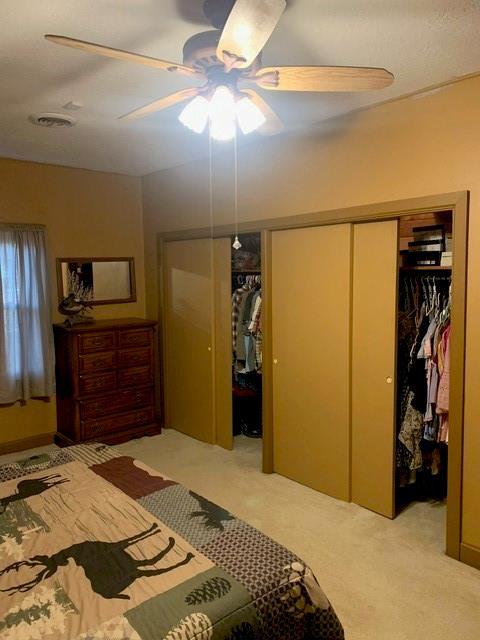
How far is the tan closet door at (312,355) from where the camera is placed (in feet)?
10.3

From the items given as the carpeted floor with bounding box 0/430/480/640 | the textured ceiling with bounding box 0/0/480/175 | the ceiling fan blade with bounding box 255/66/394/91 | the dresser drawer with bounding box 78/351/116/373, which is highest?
the textured ceiling with bounding box 0/0/480/175

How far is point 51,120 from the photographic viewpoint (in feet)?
9.82

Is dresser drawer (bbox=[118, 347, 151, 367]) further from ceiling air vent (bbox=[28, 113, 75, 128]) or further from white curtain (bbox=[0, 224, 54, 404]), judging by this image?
ceiling air vent (bbox=[28, 113, 75, 128])

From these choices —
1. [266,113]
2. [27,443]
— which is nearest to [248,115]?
[266,113]

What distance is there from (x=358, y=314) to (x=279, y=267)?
0.72 meters

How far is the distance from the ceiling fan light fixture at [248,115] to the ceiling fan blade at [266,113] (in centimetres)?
2

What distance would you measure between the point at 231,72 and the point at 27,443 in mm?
3706

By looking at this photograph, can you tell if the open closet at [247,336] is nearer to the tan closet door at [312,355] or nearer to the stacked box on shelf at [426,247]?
the tan closet door at [312,355]

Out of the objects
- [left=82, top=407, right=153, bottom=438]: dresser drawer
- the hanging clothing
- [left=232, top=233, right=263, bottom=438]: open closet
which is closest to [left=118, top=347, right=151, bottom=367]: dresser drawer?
[left=82, top=407, right=153, bottom=438]: dresser drawer

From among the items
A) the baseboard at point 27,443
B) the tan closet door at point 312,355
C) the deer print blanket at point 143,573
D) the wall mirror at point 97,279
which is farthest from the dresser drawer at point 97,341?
the deer print blanket at point 143,573

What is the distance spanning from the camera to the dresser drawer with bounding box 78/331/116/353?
407 centimetres

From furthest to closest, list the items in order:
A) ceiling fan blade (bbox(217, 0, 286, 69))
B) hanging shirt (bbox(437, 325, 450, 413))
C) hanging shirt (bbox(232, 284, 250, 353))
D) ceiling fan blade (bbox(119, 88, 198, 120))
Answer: hanging shirt (bbox(232, 284, 250, 353)), hanging shirt (bbox(437, 325, 450, 413)), ceiling fan blade (bbox(119, 88, 198, 120)), ceiling fan blade (bbox(217, 0, 286, 69))

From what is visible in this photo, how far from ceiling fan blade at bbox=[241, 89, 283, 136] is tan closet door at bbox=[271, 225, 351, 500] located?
36.8 inches

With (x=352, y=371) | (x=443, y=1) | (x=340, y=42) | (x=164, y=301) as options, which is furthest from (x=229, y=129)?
(x=164, y=301)
